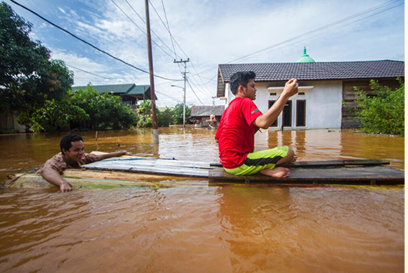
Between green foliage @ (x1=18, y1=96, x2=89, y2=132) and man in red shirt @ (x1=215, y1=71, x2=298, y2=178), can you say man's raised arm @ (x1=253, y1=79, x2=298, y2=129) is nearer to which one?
man in red shirt @ (x1=215, y1=71, x2=298, y2=178)

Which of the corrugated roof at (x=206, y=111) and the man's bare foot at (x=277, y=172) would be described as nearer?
the man's bare foot at (x=277, y=172)

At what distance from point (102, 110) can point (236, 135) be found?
20598 millimetres

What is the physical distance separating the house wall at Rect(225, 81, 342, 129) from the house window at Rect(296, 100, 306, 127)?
18 centimetres

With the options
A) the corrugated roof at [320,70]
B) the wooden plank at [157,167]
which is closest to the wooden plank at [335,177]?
the wooden plank at [157,167]

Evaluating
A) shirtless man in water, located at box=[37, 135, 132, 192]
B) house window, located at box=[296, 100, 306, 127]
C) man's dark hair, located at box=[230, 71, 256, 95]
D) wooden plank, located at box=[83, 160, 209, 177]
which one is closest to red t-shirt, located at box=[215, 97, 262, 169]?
man's dark hair, located at box=[230, 71, 256, 95]

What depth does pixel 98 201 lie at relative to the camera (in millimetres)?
2186

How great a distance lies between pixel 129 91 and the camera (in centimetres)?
3150

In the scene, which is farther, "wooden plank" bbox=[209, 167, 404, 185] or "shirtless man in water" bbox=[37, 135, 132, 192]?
"shirtless man in water" bbox=[37, 135, 132, 192]

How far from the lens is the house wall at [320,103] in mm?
14133

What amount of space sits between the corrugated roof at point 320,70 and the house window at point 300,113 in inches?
61.2

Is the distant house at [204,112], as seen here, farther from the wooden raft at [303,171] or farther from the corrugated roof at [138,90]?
the wooden raft at [303,171]

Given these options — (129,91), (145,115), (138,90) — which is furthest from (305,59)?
(129,91)

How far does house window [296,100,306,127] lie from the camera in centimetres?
1424

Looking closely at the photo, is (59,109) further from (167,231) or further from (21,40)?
(167,231)
